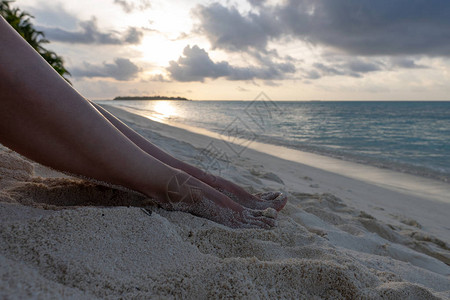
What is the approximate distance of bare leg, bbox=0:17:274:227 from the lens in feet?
3.27

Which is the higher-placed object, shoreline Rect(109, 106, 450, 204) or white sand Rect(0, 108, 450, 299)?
white sand Rect(0, 108, 450, 299)

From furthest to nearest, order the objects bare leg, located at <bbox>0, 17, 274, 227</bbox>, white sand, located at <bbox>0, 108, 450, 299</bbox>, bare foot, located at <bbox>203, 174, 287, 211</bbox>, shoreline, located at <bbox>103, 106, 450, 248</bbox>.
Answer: shoreline, located at <bbox>103, 106, 450, 248</bbox>
bare foot, located at <bbox>203, 174, 287, 211</bbox>
bare leg, located at <bbox>0, 17, 274, 227</bbox>
white sand, located at <bbox>0, 108, 450, 299</bbox>

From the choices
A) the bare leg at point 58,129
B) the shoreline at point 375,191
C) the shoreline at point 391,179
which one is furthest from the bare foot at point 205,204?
the shoreline at point 391,179

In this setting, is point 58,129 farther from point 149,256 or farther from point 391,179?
point 391,179

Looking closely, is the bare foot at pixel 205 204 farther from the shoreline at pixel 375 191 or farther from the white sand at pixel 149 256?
the shoreline at pixel 375 191

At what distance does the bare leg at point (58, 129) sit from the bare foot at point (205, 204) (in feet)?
0.12

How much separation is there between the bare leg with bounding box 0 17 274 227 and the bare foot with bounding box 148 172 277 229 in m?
0.04

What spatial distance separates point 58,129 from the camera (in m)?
1.08

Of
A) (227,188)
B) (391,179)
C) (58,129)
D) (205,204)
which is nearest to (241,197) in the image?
(227,188)

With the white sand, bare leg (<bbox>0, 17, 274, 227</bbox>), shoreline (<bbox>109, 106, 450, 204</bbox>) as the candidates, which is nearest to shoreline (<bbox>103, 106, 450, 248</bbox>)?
shoreline (<bbox>109, 106, 450, 204</bbox>)

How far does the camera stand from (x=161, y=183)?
135cm

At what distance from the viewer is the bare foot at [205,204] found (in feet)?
4.63

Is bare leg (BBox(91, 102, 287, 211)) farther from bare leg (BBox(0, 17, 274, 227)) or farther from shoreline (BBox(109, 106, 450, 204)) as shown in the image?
shoreline (BBox(109, 106, 450, 204))

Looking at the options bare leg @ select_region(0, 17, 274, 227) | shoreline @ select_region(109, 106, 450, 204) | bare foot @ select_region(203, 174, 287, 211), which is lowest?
shoreline @ select_region(109, 106, 450, 204)
